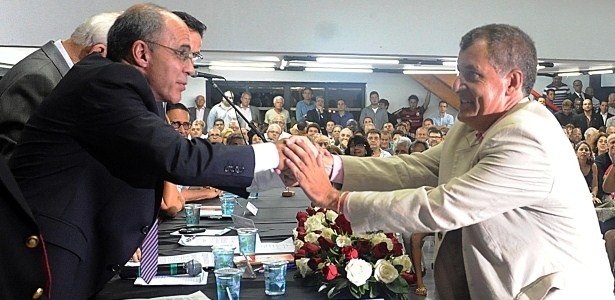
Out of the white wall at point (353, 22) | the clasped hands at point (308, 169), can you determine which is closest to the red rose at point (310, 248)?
the clasped hands at point (308, 169)

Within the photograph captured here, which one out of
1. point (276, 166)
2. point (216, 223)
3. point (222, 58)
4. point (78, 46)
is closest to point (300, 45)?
point (222, 58)

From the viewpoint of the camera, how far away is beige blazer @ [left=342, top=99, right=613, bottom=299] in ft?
4.60

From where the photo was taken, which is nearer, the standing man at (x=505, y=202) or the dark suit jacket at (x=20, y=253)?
the dark suit jacket at (x=20, y=253)

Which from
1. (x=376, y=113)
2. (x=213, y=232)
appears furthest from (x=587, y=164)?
(x=376, y=113)

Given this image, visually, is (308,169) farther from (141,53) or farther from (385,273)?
(141,53)

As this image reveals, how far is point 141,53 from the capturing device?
160cm

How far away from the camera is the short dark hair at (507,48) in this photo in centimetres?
150

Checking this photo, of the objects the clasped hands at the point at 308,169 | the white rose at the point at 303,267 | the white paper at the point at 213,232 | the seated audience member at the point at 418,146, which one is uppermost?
the clasped hands at the point at 308,169

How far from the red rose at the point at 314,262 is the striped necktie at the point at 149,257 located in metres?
0.48

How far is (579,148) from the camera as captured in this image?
5.65m

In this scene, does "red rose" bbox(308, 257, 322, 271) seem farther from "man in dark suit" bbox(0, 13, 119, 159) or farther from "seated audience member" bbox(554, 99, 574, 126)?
"seated audience member" bbox(554, 99, 574, 126)

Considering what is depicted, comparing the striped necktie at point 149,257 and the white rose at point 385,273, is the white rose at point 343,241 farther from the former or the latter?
the striped necktie at point 149,257

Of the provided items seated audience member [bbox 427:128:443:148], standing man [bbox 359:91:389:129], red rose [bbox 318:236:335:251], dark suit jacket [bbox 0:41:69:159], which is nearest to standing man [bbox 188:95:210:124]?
standing man [bbox 359:91:389:129]

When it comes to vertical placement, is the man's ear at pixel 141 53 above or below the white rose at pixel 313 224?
above
